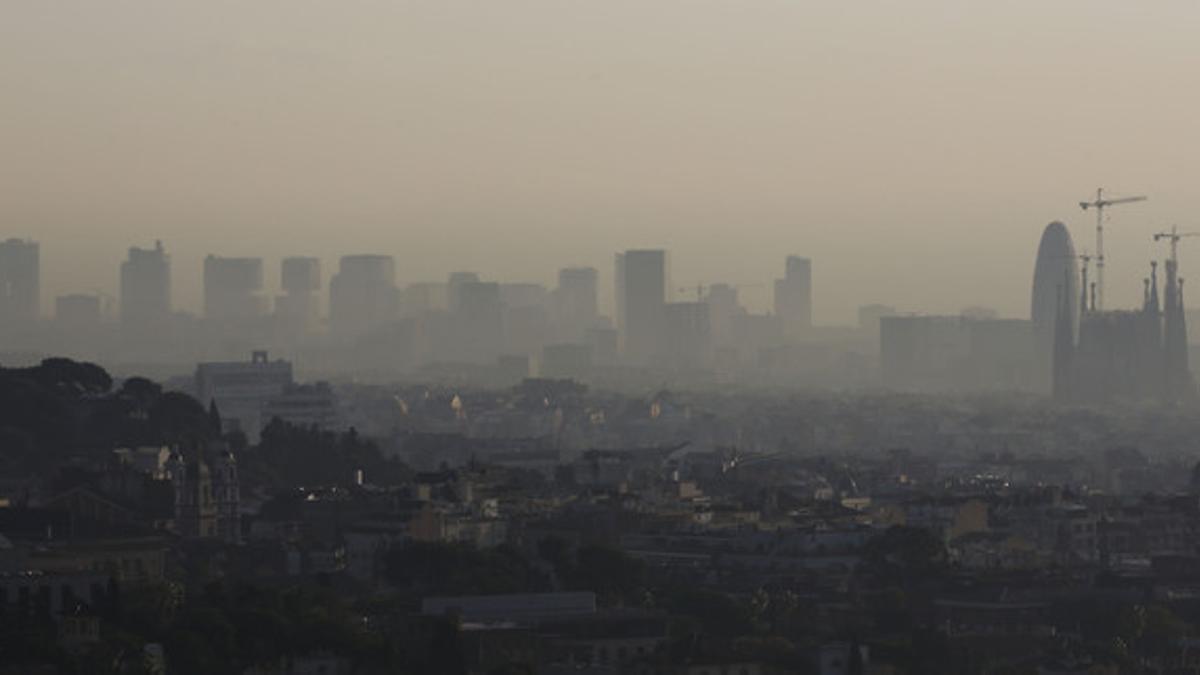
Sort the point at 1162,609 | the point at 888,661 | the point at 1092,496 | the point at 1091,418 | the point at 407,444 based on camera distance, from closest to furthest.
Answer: the point at 888,661 < the point at 1162,609 < the point at 1092,496 < the point at 407,444 < the point at 1091,418

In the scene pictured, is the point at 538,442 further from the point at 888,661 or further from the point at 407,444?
the point at 888,661

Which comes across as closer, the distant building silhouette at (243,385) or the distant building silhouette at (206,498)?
the distant building silhouette at (206,498)

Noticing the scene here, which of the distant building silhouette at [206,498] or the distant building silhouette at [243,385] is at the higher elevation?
the distant building silhouette at [243,385]

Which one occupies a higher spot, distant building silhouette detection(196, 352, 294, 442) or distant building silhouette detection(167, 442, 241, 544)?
distant building silhouette detection(196, 352, 294, 442)

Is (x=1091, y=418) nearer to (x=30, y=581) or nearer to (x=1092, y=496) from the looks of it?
(x=1092, y=496)

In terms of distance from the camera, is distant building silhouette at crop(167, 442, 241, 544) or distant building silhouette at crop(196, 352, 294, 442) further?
distant building silhouette at crop(196, 352, 294, 442)

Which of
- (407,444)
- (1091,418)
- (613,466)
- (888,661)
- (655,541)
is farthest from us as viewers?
→ (1091,418)

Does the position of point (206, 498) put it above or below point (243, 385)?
below

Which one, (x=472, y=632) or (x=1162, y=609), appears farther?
(x=1162, y=609)

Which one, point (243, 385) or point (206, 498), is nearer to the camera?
point (206, 498)

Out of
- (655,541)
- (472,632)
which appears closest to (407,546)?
(655,541)
